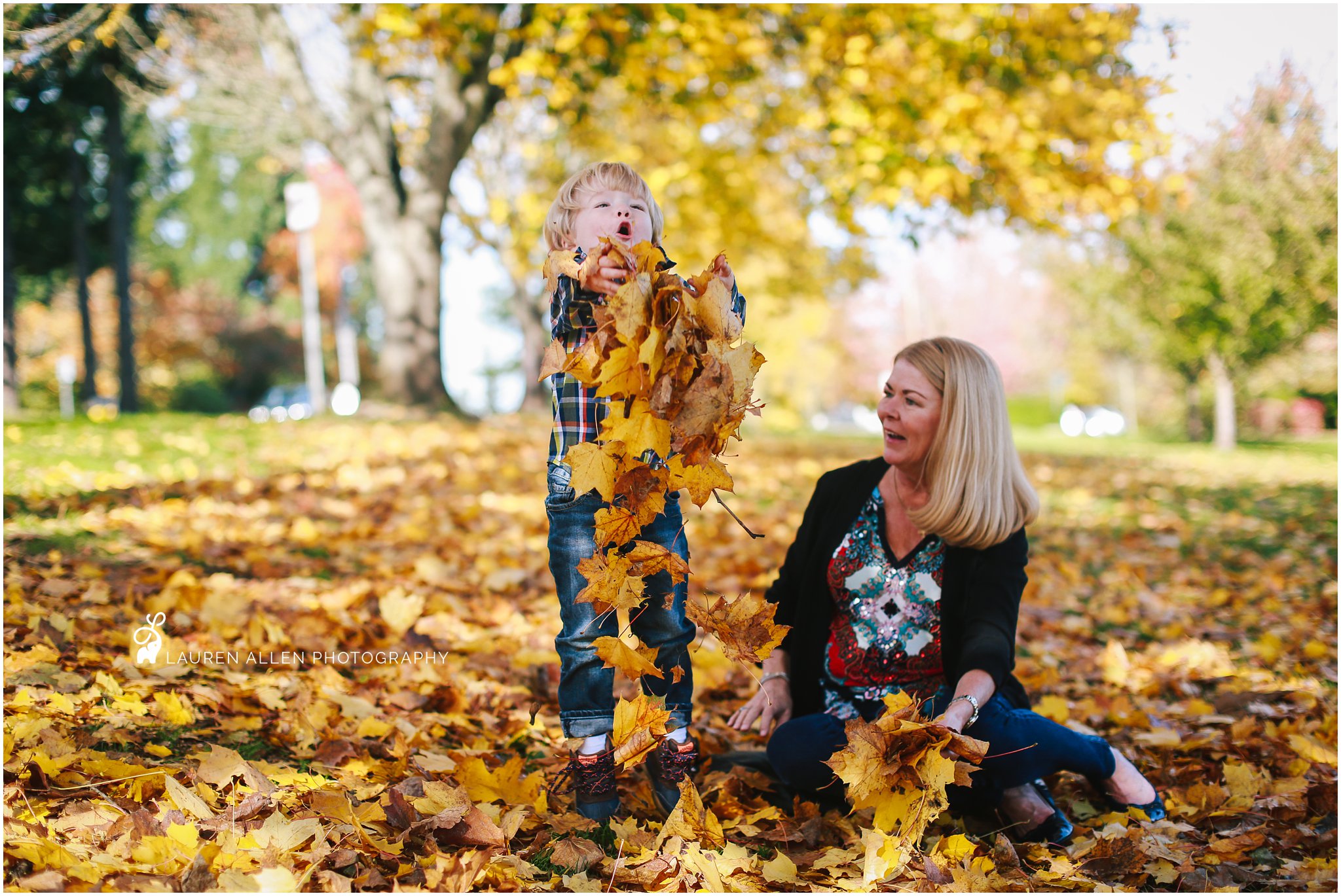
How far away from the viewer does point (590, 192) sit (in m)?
2.23

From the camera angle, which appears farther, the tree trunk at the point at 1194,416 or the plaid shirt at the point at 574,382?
the tree trunk at the point at 1194,416

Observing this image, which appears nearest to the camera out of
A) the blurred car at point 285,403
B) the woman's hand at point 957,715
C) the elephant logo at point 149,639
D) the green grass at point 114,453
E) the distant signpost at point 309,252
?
the woman's hand at point 957,715

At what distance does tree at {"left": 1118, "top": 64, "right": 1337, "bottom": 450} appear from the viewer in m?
11.2

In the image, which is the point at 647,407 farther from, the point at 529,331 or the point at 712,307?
the point at 529,331

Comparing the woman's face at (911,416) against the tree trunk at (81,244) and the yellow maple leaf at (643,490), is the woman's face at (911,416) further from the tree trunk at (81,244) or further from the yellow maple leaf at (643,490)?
the tree trunk at (81,244)

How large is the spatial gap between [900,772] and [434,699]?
1587 mm

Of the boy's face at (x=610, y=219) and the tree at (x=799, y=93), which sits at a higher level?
the tree at (x=799, y=93)

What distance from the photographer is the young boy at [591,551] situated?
221 centimetres

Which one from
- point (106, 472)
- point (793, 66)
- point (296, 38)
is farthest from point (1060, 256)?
point (106, 472)

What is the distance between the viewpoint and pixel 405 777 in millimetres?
2307

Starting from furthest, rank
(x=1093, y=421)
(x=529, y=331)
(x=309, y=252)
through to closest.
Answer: (x=1093, y=421) < (x=309, y=252) < (x=529, y=331)

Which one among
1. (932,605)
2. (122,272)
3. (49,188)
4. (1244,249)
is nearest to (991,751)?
(932,605)

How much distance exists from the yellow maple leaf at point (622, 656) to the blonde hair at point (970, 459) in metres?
0.87

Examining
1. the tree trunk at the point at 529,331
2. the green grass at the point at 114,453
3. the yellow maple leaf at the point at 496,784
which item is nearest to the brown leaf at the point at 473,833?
Answer: the yellow maple leaf at the point at 496,784
